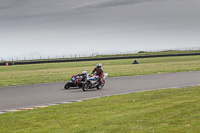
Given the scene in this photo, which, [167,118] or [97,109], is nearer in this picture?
[167,118]

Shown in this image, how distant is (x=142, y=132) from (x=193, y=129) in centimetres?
102

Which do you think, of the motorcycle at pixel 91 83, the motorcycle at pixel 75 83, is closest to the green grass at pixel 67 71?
the motorcycle at pixel 75 83

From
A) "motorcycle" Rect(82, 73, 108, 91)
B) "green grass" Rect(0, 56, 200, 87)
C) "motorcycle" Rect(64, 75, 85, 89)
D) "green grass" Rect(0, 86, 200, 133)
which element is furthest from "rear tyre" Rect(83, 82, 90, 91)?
"green grass" Rect(0, 56, 200, 87)

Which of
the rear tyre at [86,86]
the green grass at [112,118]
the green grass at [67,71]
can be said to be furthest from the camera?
the green grass at [67,71]

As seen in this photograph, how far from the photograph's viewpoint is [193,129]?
6711 mm

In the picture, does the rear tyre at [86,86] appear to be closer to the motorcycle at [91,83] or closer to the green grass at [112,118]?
the motorcycle at [91,83]

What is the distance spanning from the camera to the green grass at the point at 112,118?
287 inches

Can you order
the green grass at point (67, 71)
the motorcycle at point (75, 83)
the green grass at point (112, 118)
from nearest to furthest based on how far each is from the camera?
1. the green grass at point (112, 118)
2. the motorcycle at point (75, 83)
3. the green grass at point (67, 71)

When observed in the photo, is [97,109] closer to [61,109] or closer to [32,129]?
[61,109]

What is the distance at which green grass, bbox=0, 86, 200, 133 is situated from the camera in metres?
7.29

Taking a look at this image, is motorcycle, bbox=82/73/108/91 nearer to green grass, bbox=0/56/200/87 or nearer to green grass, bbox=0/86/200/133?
green grass, bbox=0/86/200/133

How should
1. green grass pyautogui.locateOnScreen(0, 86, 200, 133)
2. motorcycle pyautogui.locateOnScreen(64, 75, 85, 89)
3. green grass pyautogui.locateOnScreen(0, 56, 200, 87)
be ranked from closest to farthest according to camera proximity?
green grass pyautogui.locateOnScreen(0, 86, 200, 133) → motorcycle pyautogui.locateOnScreen(64, 75, 85, 89) → green grass pyautogui.locateOnScreen(0, 56, 200, 87)

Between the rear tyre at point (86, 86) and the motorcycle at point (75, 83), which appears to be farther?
the motorcycle at point (75, 83)

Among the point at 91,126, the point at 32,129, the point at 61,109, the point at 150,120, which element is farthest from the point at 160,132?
the point at 61,109
